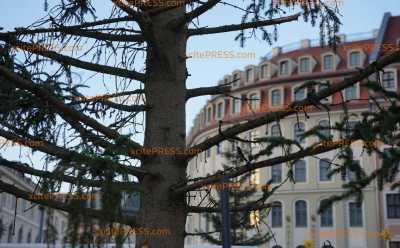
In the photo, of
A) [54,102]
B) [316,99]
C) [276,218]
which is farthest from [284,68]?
[54,102]

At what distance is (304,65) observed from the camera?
4512 cm

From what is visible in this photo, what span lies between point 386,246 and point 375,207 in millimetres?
2486

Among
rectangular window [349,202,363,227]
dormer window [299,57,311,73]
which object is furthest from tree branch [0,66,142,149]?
dormer window [299,57,311,73]

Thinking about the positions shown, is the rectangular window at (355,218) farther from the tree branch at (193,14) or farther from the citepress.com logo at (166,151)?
the citepress.com logo at (166,151)

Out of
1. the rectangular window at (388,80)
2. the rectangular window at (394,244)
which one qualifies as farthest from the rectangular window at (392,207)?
the rectangular window at (388,80)

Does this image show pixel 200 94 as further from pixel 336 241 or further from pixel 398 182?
pixel 336 241

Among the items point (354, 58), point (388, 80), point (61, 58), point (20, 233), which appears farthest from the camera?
point (20, 233)

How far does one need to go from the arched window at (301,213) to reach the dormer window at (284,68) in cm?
957

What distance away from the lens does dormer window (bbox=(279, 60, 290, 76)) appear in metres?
45.4

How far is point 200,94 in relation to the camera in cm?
472

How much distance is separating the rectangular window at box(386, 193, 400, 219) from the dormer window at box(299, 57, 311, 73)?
1114 centimetres

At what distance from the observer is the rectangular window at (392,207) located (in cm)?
3840

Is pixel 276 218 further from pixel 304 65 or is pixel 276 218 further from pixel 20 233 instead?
pixel 20 233

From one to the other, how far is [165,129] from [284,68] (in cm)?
4186
